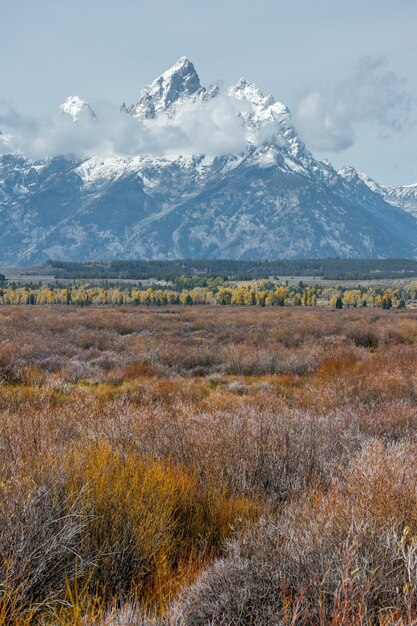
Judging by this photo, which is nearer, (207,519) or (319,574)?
(319,574)

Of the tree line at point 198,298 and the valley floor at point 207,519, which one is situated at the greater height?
the valley floor at point 207,519

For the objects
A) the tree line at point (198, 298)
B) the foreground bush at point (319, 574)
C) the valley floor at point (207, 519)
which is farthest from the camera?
the tree line at point (198, 298)

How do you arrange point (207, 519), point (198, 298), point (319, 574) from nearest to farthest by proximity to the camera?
point (319, 574) → point (207, 519) → point (198, 298)

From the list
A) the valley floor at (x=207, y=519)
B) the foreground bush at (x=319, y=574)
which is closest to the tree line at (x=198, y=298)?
the valley floor at (x=207, y=519)

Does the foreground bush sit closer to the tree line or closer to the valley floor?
the valley floor

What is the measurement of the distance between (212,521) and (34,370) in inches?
408

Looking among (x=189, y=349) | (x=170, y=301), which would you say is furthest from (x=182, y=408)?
(x=170, y=301)

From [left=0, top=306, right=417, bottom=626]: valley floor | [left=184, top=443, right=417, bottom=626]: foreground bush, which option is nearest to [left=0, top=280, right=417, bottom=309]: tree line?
[left=0, top=306, right=417, bottom=626]: valley floor

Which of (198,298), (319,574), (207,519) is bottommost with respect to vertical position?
(198,298)

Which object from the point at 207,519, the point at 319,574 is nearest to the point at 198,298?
the point at 207,519

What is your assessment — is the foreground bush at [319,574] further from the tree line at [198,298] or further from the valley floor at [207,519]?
the tree line at [198,298]

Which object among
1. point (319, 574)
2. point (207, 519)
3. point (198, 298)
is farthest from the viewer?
point (198, 298)

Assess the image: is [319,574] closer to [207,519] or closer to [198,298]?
[207,519]

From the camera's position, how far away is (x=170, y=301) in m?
116
